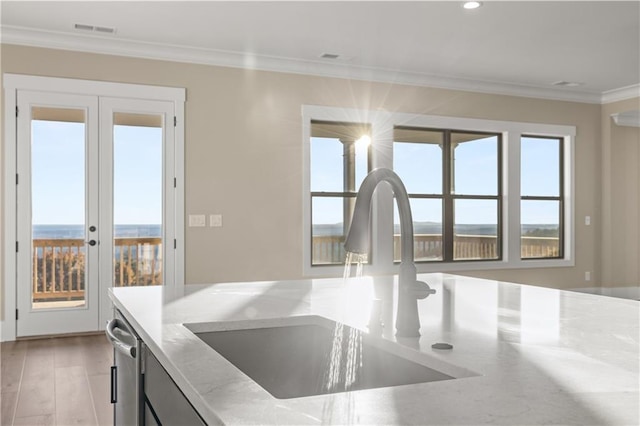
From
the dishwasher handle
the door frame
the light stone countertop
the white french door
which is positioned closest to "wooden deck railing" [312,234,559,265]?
the white french door

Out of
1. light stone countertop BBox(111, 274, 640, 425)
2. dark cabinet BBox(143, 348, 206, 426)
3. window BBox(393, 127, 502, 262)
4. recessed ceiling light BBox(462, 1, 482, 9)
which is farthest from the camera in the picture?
window BBox(393, 127, 502, 262)

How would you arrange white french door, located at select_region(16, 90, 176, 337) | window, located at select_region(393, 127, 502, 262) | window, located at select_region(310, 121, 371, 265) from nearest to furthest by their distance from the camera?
1. white french door, located at select_region(16, 90, 176, 337)
2. window, located at select_region(310, 121, 371, 265)
3. window, located at select_region(393, 127, 502, 262)

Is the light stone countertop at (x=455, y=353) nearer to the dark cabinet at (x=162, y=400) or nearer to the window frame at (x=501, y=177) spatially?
the dark cabinet at (x=162, y=400)

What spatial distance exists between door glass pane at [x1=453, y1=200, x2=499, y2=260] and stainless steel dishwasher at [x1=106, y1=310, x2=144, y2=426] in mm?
5636

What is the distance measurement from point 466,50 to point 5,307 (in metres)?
4.83

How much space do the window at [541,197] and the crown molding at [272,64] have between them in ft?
2.12

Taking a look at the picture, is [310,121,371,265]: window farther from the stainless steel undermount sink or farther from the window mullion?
the stainless steel undermount sink

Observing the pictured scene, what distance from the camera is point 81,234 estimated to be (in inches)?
204

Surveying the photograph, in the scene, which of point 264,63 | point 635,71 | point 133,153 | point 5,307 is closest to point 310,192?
point 264,63

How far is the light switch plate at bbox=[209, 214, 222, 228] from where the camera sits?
18.6 ft

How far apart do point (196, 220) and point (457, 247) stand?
125 inches

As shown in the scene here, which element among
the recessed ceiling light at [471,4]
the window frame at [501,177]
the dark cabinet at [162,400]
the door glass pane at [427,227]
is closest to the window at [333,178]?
the window frame at [501,177]

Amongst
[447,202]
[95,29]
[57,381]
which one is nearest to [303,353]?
[57,381]

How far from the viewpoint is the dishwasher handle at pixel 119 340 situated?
1.39 meters
